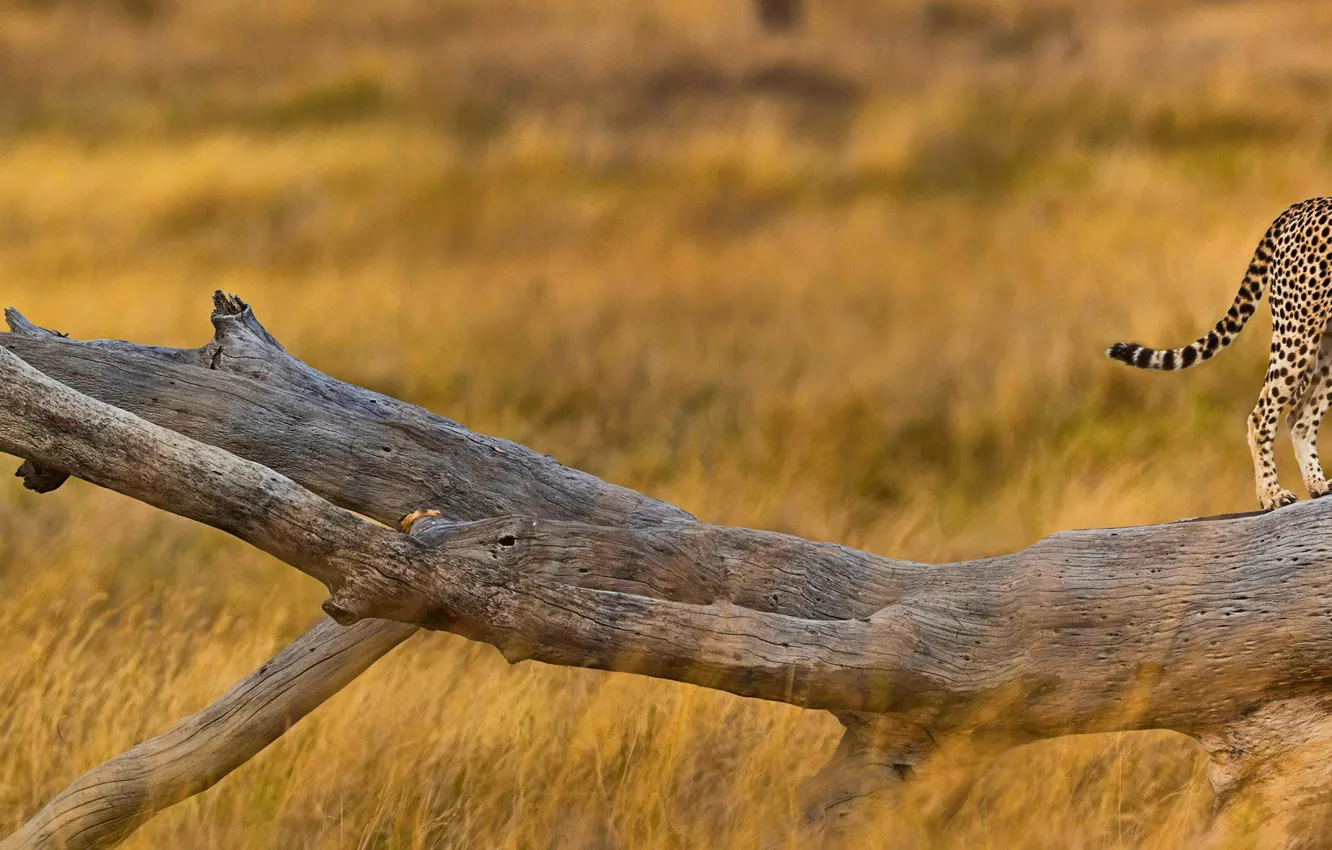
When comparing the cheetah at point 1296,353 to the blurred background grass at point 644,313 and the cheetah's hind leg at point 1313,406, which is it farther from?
the blurred background grass at point 644,313

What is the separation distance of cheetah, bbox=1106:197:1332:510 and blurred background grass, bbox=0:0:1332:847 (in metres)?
0.94

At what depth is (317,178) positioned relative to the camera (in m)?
14.2

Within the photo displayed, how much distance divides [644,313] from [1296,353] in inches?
279

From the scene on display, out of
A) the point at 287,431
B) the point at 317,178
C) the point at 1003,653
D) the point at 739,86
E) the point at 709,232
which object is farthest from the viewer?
the point at 739,86

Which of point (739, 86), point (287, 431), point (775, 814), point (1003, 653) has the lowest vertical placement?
point (775, 814)

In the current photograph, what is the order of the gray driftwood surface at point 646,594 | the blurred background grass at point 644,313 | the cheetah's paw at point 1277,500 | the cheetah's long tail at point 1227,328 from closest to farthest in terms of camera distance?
the gray driftwood surface at point 646,594 < the cheetah's paw at point 1277,500 < the blurred background grass at point 644,313 < the cheetah's long tail at point 1227,328

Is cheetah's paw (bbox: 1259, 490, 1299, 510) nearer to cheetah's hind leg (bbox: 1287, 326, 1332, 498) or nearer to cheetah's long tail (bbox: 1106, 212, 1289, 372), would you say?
cheetah's hind leg (bbox: 1287, 326, 1332, 498)

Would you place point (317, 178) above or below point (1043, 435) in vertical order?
above

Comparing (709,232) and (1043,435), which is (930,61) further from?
(1043,435)

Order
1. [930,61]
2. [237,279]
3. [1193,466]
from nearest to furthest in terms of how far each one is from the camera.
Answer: [1193,466] → [237,279] → [930,61]

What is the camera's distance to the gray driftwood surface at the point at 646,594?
10.2 ft

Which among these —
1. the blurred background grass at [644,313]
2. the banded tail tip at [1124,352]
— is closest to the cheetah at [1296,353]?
the banded tail tip at [1124,352]

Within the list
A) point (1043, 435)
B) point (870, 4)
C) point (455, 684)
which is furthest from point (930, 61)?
point (455, 684)

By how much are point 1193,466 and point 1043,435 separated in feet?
3.58
